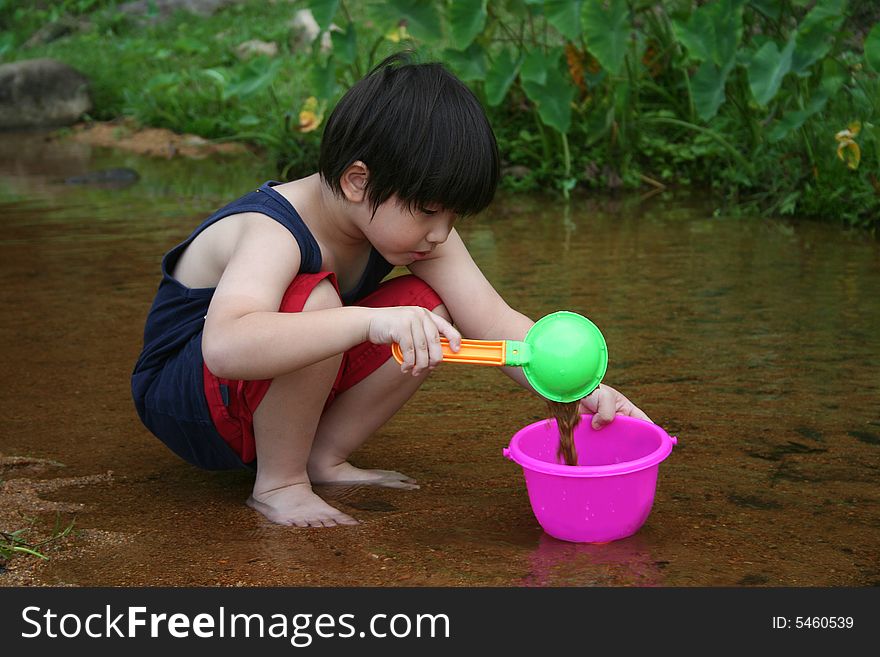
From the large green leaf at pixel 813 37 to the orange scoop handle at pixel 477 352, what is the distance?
2.81 metres

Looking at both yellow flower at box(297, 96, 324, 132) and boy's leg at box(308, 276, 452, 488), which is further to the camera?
yellow flower at box(297, 96, 324, 132)

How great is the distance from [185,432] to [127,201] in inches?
139

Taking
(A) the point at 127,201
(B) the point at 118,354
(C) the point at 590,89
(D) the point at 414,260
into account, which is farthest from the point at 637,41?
(D) the point at 414,260

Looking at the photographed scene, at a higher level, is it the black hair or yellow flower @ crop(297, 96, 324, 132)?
the black hair

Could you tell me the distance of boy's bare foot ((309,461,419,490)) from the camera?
204cm

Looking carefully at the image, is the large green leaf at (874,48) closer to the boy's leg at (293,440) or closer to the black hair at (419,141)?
the black hair at (419,141)

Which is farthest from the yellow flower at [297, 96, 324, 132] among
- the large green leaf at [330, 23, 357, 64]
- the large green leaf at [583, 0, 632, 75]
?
the large green leaf at [583, 0, 632, 75]

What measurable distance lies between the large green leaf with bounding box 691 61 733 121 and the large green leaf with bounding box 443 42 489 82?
0.96 meters

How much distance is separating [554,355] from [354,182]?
467 mm

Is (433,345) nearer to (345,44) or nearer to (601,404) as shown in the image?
(601,404)

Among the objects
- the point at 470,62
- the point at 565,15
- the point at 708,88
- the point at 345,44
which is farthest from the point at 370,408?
the point at 345,44

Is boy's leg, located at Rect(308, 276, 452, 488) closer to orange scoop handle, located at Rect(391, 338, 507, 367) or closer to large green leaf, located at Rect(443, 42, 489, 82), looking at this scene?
orange scoop handle, located at Rect(391, 338, 507, 367)

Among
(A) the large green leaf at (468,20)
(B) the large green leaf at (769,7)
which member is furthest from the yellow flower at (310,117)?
(B) the large green leaf at (769,7)
